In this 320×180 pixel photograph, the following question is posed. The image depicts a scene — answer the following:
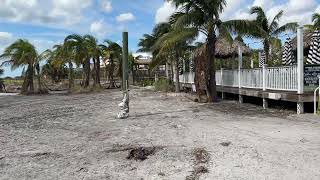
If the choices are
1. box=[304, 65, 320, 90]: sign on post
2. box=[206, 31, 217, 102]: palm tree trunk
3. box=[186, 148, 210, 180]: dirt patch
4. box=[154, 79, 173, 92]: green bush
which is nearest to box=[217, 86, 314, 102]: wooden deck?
box=[304, 65, 320, 90]: sign on post

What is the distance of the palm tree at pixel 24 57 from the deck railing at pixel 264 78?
18.7 metres

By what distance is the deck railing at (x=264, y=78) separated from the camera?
16464 millimetres

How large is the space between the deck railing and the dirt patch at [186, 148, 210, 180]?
26.0ft

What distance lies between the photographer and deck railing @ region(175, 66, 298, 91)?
16.5 metres

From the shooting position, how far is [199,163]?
8.30 m

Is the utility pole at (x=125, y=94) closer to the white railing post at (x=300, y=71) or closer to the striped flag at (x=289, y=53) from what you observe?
the white railing post at (x=300, y=71)

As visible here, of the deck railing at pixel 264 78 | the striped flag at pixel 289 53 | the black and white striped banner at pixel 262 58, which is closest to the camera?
the deck railing at pixel 264 78

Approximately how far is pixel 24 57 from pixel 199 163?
106ft

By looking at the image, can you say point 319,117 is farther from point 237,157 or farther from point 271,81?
point 237,157

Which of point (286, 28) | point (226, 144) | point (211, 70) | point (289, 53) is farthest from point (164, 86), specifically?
point (226, 144)

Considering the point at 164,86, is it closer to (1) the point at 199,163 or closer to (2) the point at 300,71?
(2) the point at 300,71

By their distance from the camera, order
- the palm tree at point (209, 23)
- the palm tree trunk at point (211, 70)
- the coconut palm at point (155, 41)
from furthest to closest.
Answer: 1. the coconut palm at point (155, 41)
2. the palm tree trunk at point (211, 70)
3. the palm tree at point (209, 23)

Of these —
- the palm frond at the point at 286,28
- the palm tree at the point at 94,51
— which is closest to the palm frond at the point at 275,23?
the palm frond at the point at 286,28

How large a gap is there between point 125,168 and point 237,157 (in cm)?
208
